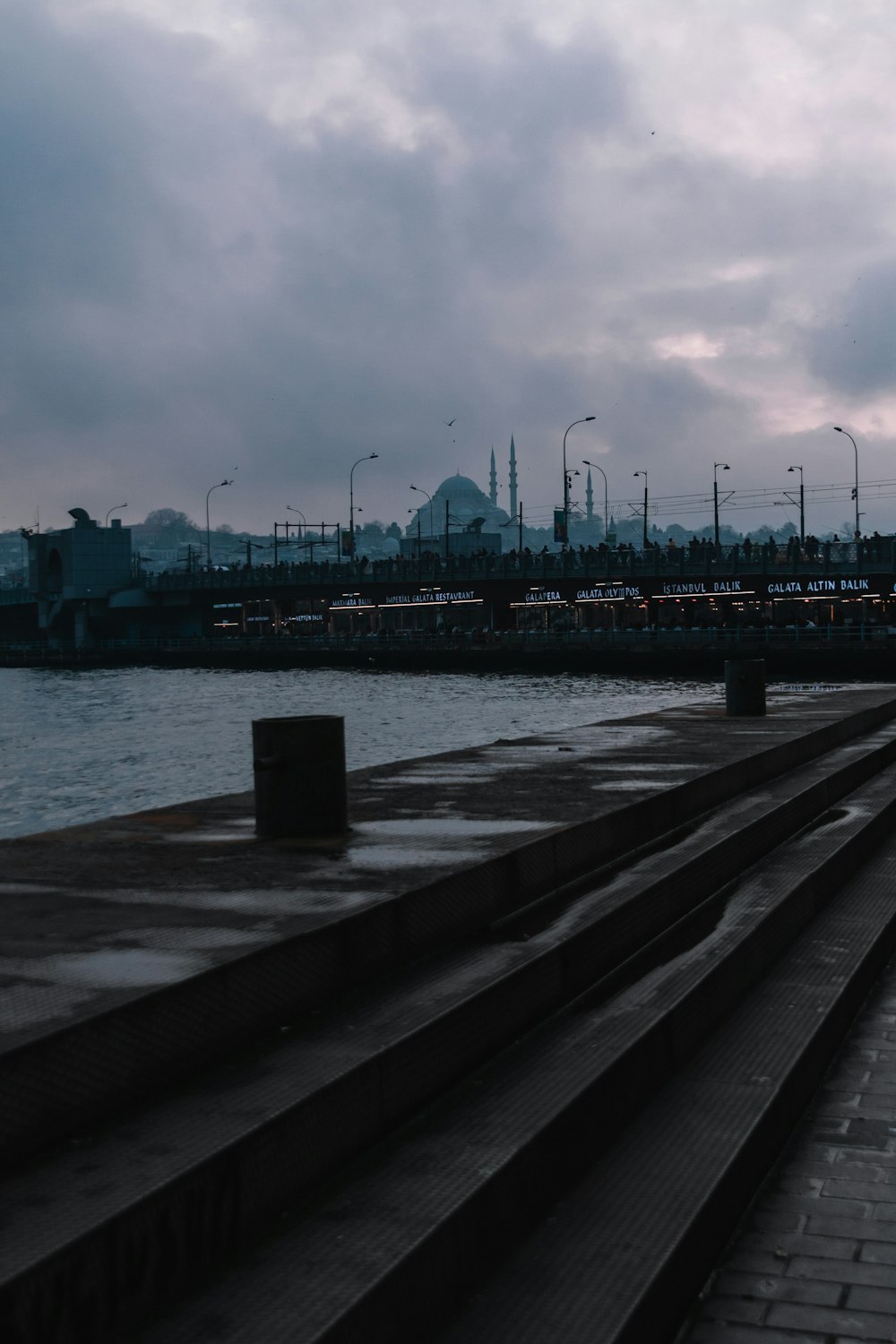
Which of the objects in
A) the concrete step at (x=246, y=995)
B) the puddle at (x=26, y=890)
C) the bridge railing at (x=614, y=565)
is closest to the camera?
the concrete step at (x=246, y=995)

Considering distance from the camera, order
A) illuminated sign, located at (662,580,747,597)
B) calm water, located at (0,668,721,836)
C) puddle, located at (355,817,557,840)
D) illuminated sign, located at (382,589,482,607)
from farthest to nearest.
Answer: illuminated sign, located at (382,589,482,607) < illuminated sign, located at (662,580,747,597) < calm water, located at (0,668,721,836) < puddle, located at (355,817,557,840)

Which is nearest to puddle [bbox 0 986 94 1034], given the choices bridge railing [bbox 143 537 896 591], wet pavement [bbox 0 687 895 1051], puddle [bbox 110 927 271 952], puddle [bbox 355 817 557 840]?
wet pavement [bbox 0 687 895 1051]

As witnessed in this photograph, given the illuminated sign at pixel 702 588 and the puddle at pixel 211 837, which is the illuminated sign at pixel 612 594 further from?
the puddle at pixel 211 837

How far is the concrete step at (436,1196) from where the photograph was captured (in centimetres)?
293

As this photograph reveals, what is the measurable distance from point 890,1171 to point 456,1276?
6.43ft

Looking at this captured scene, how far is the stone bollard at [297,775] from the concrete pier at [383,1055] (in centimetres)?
21

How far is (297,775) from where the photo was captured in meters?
7.34

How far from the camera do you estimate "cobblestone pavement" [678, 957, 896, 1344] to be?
362cm

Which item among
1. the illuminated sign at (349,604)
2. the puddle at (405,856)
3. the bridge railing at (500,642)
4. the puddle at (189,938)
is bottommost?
the bridge railing at (500,642)

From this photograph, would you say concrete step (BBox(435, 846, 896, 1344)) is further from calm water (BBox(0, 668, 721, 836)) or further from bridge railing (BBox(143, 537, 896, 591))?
bridge railing (BBox(143, 537, 896, 591))

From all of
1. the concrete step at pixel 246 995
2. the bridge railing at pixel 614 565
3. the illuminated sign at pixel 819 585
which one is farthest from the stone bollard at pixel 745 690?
the illuminated sign at pixel 819 585

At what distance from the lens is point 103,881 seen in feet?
19.4

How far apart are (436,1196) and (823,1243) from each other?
136cm

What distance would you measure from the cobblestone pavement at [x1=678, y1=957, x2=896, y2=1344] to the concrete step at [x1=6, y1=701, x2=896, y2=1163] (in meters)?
1.54
